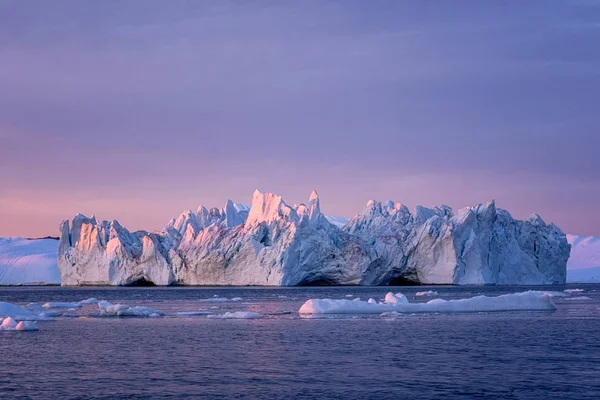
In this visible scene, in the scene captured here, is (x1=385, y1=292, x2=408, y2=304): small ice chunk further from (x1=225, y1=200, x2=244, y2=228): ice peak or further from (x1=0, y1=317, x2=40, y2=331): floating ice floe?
(x1=225, y1=200, x2=244, y2=228): ice peak

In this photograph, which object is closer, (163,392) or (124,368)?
(163,392)

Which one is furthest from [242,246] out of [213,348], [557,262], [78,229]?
[213,348]

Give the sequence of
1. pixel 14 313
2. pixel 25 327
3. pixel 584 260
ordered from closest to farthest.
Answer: pixel 25 327, pixel 14 313, pixel 584 260

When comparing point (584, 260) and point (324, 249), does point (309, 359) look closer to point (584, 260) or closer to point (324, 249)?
point (324, 249)

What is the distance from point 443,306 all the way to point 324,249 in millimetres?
31356

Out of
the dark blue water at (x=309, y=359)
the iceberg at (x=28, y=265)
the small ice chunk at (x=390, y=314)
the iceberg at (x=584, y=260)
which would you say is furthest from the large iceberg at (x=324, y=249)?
the iceberg at (x=584, y=260)

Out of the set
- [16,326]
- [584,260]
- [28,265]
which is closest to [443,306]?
[16,326]

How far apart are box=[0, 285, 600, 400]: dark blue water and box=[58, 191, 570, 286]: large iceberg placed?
35.0m

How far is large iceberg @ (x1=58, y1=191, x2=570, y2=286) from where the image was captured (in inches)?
2571

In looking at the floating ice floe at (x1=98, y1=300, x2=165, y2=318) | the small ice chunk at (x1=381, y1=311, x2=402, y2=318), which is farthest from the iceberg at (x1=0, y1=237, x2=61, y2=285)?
the small ice chunk at (x1=381, y1=311, x2=402, y2=318)

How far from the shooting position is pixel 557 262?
2835 inches

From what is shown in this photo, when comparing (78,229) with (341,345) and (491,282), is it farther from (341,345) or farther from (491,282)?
(341,345)

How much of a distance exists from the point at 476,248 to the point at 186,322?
38763mm

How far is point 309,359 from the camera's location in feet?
62.0
